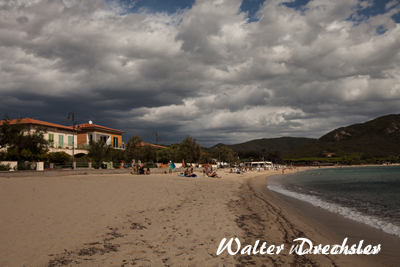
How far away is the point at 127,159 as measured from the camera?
143 ft

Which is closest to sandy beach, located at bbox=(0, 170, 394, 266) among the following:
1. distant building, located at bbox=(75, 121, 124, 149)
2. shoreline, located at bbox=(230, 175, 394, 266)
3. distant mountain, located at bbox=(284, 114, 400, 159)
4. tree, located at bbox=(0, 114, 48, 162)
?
Result: shoreline, located at bbox=(230, 175, 394, 266)

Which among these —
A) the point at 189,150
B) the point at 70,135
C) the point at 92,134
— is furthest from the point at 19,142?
the point at 189,150

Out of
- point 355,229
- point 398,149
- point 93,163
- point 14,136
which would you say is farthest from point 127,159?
point 398,149

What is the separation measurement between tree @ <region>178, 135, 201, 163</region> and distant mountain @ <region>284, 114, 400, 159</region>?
13081cm

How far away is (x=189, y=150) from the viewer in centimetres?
5953

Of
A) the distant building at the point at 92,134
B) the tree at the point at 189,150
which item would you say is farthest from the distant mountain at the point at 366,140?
the distant building at the point at 92,134

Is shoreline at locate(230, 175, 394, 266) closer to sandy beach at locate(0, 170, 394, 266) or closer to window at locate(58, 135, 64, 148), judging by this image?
sandy beach at locate(0, 170, 394, 266)

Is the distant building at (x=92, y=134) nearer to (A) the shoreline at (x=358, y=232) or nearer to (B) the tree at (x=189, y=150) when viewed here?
(B) the tree at (x=189, y=150)

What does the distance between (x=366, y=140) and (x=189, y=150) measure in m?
149

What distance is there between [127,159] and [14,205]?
35052 mm

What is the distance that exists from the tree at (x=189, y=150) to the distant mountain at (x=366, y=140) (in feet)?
429

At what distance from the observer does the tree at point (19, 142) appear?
26859 millimetres

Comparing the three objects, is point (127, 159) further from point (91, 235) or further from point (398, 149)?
point (398, 149)

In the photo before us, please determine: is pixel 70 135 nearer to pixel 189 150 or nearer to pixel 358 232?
pixel 189 150
